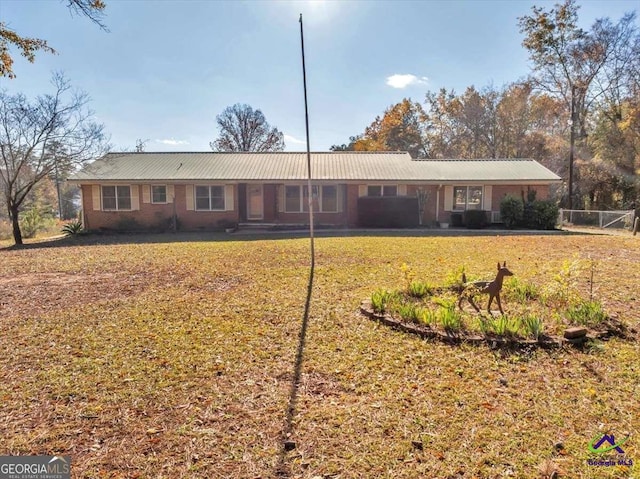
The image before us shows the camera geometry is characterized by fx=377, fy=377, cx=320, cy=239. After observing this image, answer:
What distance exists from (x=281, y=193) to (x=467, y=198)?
9823mm

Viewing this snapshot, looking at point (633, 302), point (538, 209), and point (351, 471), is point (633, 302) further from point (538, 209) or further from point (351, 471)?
point (538, 209)

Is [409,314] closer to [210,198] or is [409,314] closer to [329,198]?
[329,198]

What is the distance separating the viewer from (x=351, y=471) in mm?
2420

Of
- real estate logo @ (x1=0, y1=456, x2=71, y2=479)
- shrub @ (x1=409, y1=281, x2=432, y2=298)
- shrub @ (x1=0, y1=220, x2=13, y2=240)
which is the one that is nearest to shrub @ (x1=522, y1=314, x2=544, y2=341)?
shrub @ (x1=409, y1=281, x2=432, y2=298)

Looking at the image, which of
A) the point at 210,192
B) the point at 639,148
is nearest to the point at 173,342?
the point at 210,192

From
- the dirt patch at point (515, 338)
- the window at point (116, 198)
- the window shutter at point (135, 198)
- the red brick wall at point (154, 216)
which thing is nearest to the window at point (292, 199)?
the red brick wall at point (154, 216)

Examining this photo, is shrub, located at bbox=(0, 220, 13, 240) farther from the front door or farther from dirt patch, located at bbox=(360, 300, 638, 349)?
dirt patch, located at bbox=(360, 300, 638, 349)

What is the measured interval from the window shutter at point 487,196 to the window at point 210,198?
1363cm

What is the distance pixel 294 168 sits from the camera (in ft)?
69.3

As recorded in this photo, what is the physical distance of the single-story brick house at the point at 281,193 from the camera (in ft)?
62.3

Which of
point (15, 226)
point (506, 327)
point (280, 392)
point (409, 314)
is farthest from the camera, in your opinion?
point (15, 226)

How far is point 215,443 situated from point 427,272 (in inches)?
249

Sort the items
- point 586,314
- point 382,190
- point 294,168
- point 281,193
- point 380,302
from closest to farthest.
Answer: point 586,314 < point 380,302 < point 382,190 < point 281,193 < point 294,168

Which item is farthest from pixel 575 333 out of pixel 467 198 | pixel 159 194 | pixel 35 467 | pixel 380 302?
pixel 159 194
